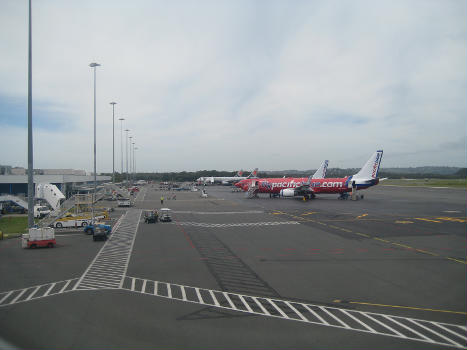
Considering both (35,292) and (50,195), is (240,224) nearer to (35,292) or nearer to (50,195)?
(35,292)

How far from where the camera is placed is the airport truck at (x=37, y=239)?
2258 cm

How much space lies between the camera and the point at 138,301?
12.2 meters

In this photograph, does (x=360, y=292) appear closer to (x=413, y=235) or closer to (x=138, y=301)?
(x=138, y=301)

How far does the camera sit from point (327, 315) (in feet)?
36.1

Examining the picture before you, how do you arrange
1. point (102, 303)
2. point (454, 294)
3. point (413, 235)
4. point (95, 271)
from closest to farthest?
point (102, 303)
point (454, 294)
point (95, 271)
point (413, 235)

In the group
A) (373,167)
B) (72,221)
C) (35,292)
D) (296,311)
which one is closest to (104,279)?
(35,292)

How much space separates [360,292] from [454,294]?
3672 mm

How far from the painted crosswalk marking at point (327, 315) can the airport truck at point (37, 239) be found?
40.5 ft

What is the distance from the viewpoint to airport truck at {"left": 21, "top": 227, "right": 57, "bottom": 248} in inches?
889

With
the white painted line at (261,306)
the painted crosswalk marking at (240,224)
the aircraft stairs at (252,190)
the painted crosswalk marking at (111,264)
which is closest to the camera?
the white painted line at (261,306)

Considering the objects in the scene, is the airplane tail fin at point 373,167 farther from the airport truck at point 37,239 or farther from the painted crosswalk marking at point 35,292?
the painted crosswalk marking at point 35,292

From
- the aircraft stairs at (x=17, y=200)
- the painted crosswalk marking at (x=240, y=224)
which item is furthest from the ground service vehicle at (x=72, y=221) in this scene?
the aircraft stairs at (x=17, y=200)

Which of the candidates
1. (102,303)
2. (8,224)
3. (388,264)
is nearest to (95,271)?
(102,303)

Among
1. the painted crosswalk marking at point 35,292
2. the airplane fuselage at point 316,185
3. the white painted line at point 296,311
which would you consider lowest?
the painted crosswalk marking at point 35,292
